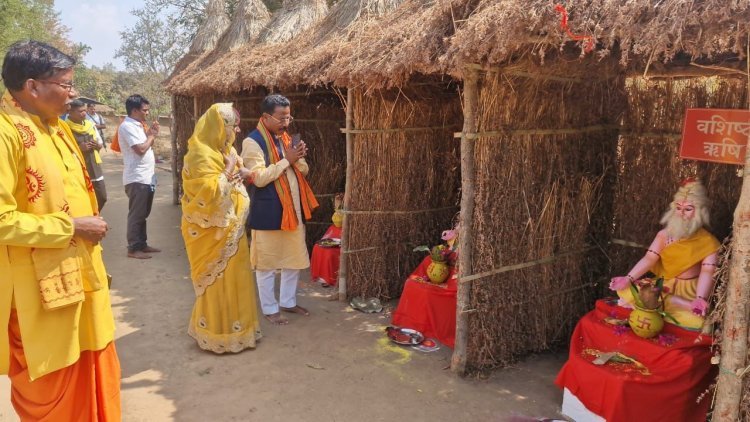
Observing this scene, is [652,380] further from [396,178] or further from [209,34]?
[209,34]

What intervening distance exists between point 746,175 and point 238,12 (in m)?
8.83

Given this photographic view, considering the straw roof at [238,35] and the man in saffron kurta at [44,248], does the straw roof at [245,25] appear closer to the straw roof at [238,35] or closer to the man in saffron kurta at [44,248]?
the straw roof at [238,35]

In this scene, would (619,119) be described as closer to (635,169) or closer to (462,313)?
(635,169)

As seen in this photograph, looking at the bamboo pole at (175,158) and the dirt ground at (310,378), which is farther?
the bamboo pole at (175,158)

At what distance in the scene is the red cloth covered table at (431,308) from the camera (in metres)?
4.45

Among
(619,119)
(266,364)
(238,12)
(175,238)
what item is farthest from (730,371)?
(238,12)

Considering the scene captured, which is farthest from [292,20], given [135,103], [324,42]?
[135,103]

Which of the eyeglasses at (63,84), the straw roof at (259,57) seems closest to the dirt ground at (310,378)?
the eyeglasses at (63,84)

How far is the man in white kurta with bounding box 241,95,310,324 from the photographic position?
14.7ft

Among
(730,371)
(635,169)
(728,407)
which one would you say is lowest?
(728,407)

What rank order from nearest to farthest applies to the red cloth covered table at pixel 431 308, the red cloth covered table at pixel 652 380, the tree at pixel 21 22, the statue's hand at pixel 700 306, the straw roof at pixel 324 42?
the red cloth covered table at pixel 652 380
the statue's hand at pixel 700 306
the red cloth covered table at pixel 431 308
the straw roof at pixel 324 42
the tree at pixel 21 22

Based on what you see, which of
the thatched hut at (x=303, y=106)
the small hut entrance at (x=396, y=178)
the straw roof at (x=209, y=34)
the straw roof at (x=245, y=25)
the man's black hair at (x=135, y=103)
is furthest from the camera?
the straw roof at (x=209, y=34)

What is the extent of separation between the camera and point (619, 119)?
4477 mm

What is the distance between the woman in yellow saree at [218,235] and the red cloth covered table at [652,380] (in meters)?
2.44
